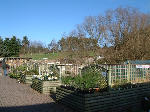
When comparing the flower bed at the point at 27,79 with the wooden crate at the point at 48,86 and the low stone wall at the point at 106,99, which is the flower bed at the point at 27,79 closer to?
the wooden crate at the point at 48,86

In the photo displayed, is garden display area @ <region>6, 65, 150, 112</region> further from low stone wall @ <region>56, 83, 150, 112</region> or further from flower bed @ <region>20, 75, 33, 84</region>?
flower bed @ <region>20, 75, 33, 84</region>

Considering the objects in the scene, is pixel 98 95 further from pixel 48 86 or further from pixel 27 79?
pixel 27 79

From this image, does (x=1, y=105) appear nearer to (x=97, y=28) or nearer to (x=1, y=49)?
(x=97, y=28)

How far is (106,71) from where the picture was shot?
6777 mm

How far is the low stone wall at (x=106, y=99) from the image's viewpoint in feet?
19.5

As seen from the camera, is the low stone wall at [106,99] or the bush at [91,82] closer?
the low stone wall at [106,99]

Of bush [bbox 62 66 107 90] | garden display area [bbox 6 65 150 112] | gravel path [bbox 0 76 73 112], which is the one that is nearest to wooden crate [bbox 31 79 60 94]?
gravel path [bbox 0 76 73 112]

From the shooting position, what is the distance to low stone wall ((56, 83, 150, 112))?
5.95m

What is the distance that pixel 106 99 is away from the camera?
20.4ft

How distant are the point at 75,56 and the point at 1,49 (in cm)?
2557

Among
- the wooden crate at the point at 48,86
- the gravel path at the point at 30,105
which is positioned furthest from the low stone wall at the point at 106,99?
the wooden crate at the point at 48,86

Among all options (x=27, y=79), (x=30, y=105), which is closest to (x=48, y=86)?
(x=30, y=105)

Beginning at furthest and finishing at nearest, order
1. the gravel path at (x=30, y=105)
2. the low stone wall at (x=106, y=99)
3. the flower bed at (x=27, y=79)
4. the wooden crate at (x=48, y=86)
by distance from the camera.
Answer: the flower bed at (x=27, y=79) → the wooden crate at (x=48, y=86) → the gravel path at (x=30, y=105) → the low stone wall at (x=106, y=99)

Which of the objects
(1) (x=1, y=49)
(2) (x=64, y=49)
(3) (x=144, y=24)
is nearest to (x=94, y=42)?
(2) (x=64, y=49)
